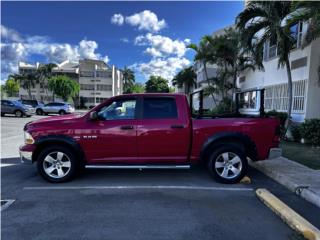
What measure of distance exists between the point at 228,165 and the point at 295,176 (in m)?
1.58

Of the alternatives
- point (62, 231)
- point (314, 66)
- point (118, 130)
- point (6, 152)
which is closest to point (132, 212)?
point (62, 231)

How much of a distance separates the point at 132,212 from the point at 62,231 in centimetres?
112

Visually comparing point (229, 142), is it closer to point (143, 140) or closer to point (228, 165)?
point (228, 165)

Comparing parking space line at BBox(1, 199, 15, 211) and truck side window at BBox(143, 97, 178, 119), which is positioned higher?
truck side window at BBox(143, 97, 178, 119)

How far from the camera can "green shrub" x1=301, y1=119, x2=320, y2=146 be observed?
1051 centimetres

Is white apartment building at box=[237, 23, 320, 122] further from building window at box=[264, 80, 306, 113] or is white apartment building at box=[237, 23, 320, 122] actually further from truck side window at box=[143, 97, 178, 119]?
truck side window at box=[143, 97, 178, 119]

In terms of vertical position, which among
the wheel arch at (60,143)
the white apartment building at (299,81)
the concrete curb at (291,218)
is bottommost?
the concrete curb at (291,218)

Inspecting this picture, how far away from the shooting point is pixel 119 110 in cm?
618

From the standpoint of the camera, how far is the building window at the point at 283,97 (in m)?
12.2

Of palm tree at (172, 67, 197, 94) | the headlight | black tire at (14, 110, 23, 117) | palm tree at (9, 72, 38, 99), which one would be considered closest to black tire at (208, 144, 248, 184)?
the headlight

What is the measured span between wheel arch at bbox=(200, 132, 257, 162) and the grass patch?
88.9 inches

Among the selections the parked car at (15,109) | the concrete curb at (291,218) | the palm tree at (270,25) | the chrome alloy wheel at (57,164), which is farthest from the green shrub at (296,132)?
the parked car at (15,109)

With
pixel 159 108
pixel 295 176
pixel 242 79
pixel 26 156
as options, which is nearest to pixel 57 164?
pixel 26 156

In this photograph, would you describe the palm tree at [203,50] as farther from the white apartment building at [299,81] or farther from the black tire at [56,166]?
the black tire at [56,166]
